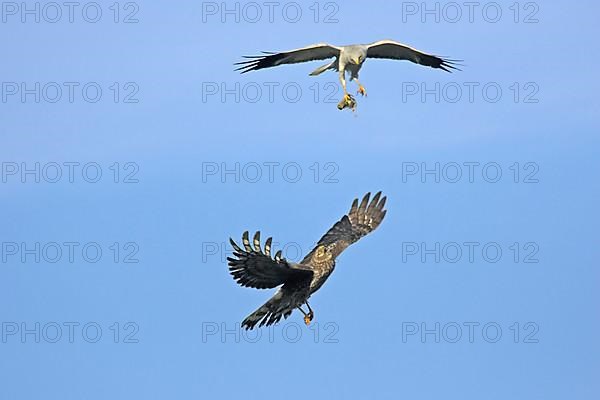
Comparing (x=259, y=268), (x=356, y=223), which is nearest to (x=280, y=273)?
(x=259, y=268)

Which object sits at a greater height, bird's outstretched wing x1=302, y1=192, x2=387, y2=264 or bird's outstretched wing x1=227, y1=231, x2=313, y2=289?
bird's outstretched wing x1=302, y1=192, x2=387, y2=264

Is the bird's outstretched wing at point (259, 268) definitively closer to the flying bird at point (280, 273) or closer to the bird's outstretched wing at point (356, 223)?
the flying bird at point (280, 273)

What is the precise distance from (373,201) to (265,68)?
186 inches

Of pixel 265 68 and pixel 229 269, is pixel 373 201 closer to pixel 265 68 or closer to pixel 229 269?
pixel 265 68

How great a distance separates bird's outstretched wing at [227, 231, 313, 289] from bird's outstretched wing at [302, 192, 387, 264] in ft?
12.5

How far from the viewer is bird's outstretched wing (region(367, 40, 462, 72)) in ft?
146

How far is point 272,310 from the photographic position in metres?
38.9

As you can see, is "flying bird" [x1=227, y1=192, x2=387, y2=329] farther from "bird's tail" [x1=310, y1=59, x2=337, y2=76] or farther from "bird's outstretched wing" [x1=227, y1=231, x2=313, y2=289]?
"bird's tail" [x1=310, y1=59, x2=337, y2=76]

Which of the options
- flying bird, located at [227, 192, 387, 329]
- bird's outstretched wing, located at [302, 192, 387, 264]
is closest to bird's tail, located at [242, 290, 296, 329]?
flying bird, located at [227, 192, 387, 329]

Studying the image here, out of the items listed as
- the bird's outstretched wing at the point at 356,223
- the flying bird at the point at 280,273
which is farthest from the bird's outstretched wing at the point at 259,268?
the bird's outstretched wing at the point at 356,223

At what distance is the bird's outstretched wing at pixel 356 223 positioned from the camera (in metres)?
42.6

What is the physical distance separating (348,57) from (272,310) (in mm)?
7621

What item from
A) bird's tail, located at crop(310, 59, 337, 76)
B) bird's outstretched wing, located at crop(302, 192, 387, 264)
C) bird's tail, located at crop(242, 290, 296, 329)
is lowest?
bird's tail, located at crop(242, 290, 296, 329)

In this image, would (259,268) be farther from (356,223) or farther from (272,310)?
(356,223)
